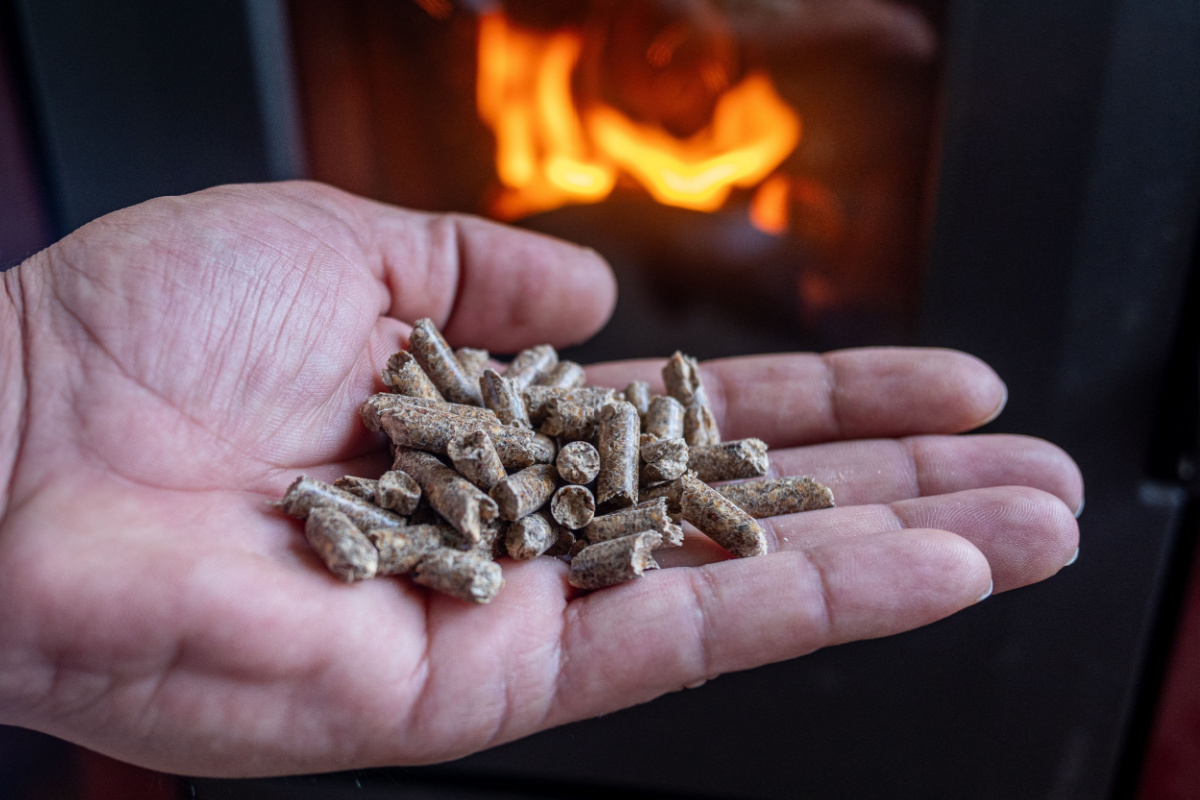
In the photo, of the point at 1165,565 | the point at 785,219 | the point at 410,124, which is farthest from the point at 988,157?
the point at 410,124

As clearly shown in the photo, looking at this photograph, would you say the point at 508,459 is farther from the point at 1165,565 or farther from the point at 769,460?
the point at 1165,565

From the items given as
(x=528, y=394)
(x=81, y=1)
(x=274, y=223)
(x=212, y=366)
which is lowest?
(x=528, y=394)

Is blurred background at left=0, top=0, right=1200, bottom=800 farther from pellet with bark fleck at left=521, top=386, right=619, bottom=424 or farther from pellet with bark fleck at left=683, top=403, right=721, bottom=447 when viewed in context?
pellet with bark fleck at left=521, top=386, right=619, bottom=424

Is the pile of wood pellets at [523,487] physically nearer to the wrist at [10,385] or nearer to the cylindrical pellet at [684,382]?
the cylindrical pellet at [684,382]

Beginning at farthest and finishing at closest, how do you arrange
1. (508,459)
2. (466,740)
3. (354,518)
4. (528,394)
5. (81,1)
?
(81,1)
(528,394)
(508,459)
(354,518)
(466,740)

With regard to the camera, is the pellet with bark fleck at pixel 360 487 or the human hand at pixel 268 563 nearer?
the human hand at pixel 268 563

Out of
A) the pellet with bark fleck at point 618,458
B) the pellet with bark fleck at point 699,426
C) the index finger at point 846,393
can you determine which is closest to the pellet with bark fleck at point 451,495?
the pellet with bark fleck at point 618,458
